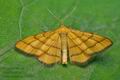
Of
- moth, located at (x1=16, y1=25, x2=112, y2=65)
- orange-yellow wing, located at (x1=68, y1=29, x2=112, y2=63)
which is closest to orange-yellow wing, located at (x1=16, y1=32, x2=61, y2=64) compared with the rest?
moth, located at (x1=16, y1=25, x2=112, y2=65)

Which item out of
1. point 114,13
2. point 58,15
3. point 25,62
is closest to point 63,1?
point 58,15

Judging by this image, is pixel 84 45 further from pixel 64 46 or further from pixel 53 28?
pixel 53 28

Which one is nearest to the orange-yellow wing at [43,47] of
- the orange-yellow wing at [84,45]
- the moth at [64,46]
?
the moth at [64,46]

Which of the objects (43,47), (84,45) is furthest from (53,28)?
(84,45)

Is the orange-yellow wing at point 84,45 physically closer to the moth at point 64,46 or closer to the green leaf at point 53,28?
the moth at point 64,46

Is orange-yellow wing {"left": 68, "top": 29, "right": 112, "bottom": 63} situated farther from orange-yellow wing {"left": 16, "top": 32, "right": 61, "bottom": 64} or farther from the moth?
orange-yellow wing {"left": 16, "top": 32, "right": 61, "bottom": 64}
